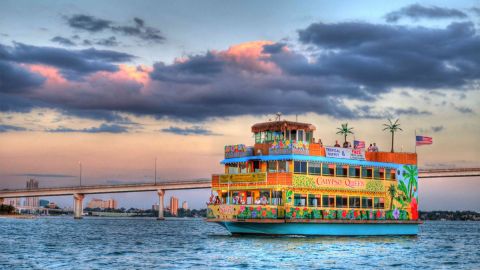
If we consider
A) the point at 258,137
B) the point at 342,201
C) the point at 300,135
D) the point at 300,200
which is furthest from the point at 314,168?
the point at 258,137

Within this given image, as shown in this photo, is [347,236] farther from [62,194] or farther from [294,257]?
[62,194]

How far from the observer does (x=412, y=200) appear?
61.8 m

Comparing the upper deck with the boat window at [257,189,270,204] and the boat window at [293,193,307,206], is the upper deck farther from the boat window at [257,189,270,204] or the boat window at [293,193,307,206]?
the boat window at [293,193,307,206]

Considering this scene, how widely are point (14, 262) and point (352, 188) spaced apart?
2753 centimetres

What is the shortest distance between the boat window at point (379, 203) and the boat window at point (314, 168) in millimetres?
7558

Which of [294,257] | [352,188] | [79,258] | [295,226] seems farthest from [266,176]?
[79,258]

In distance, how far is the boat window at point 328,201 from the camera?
177 feet

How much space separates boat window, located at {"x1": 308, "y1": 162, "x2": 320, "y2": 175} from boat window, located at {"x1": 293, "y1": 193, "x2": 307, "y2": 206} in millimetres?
1881

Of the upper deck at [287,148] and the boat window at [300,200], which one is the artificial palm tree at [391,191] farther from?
the boat window at [300,200]

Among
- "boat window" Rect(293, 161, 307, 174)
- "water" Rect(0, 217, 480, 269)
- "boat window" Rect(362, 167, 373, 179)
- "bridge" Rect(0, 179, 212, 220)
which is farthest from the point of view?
"bridge" Rect(0, 179, 212, 220)

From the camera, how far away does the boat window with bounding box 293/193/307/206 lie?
52162 mm

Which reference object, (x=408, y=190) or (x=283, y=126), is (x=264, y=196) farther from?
(x=408, y=190)

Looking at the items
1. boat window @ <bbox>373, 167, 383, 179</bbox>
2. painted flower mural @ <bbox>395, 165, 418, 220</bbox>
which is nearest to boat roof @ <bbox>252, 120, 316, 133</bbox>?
boat window @ <bbox>373, 167, 383, 179</bbox>

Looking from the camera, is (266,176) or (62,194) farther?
(62,194)
